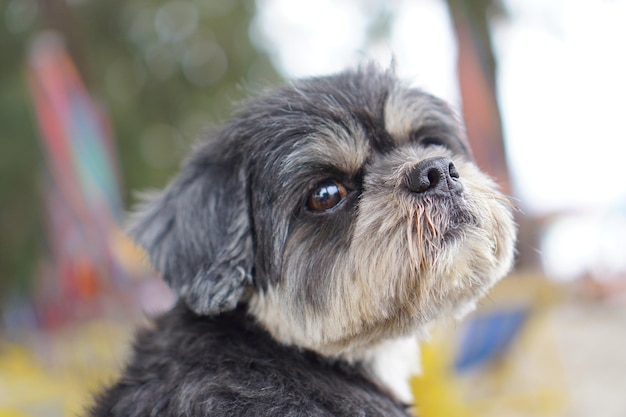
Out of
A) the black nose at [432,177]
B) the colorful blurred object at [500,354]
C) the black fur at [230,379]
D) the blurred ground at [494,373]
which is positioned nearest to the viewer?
the black fur at [230,379]

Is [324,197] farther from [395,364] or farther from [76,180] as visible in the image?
[76,180]

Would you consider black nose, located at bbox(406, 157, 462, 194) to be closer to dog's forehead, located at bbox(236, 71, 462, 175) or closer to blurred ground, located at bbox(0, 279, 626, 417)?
dog's forehead, located at bbox(236, 71, 462, 175)

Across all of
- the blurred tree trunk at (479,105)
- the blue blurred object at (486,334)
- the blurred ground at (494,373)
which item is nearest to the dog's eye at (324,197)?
the blurred ground at (494,373)

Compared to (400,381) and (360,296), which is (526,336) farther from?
(360,296)

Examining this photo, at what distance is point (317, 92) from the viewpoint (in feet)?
8.32

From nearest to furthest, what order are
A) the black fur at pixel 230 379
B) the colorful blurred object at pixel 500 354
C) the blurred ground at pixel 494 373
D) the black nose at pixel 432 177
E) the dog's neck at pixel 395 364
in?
the black fur at pixel 230 379 < the black nose at pixel 432 177 < the dog's neck at pixel 395 364 < the blurred ground at pixel 494 373 < the colorful blurred object at pixel 500 354

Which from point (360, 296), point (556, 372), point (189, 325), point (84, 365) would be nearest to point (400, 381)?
point (360, 296)

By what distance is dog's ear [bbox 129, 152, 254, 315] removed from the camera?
232 cm

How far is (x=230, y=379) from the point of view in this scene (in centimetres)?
217

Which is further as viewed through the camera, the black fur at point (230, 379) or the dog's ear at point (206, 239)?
the dog's ear at point (206, 239)

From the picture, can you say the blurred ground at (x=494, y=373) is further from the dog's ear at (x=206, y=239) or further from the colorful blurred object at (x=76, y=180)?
the dog's ear at (x=206, y=239)

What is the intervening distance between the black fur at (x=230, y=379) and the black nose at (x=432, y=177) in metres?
0.87

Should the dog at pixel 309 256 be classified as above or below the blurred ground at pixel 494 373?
above

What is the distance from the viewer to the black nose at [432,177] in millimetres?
2221
